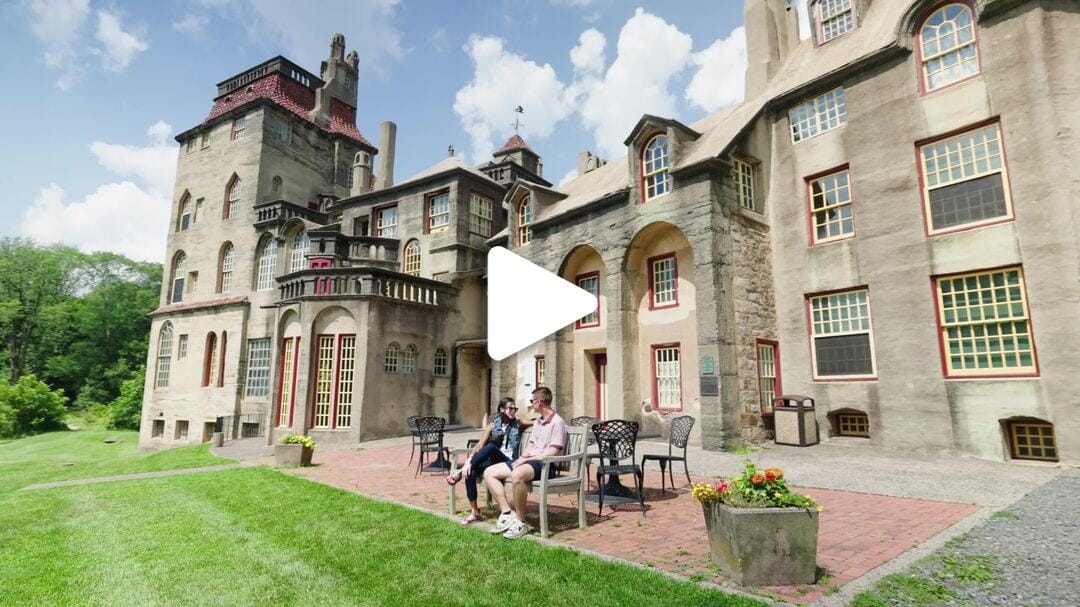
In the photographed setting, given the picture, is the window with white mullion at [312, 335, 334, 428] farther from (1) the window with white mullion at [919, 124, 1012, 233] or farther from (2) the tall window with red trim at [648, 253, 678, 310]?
(1) the window with white mullion at [919, 124, 1012, 233]

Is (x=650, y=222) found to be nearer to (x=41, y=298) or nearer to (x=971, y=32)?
(x=971, y=32)

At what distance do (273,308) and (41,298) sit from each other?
118 ft

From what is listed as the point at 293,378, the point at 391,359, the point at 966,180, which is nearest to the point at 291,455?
the point at 391,359

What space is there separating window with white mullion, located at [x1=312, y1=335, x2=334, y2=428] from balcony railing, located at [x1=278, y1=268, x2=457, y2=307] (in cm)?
169

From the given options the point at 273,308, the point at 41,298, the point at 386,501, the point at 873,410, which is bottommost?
the point at 386,501

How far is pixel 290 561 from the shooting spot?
5254 mm

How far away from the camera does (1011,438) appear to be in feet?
35.9

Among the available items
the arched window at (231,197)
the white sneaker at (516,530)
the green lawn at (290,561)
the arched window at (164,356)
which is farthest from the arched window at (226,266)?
the white sneaker at (516,530)

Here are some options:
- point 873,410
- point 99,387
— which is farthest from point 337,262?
point 99,387

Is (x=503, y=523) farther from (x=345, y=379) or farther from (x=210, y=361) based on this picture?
(x=210, y=361)

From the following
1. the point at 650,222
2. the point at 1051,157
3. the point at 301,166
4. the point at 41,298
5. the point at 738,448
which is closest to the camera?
the point at 1051,157

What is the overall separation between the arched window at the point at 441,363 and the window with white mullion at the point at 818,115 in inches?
574

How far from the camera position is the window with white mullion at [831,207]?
45.8 ft

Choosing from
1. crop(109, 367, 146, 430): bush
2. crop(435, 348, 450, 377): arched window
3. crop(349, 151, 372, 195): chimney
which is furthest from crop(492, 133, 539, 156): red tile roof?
crop(109, 367, 146, 430): bush
